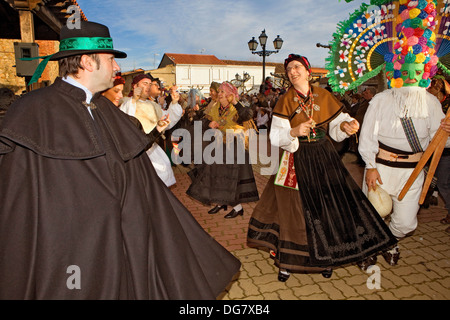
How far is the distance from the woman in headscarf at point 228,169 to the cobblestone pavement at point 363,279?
37.0 inches

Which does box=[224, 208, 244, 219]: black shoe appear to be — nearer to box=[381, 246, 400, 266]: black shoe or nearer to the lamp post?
box=[381, 246, 400, 266]: black shoe

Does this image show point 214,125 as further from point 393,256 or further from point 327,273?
point 393,256

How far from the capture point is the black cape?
5.45 ft

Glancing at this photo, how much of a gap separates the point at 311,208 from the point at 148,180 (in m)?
1.88

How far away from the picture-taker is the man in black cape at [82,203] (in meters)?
1.66

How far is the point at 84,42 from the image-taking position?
1.93m

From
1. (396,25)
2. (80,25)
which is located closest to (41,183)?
(80,25)

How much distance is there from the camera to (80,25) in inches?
78.9

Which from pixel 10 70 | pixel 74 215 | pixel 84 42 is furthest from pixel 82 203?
pixel 10 70

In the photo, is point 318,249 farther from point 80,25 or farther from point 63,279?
point 80,25

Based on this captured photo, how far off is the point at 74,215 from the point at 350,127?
2.69 m

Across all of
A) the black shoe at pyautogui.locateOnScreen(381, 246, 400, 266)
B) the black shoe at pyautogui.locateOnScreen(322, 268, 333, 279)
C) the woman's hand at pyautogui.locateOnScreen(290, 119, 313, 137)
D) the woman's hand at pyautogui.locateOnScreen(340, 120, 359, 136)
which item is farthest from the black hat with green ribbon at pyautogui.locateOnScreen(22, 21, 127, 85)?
the black shoe at pyautogui.locateOnScreen(381, 246, 400, 266)

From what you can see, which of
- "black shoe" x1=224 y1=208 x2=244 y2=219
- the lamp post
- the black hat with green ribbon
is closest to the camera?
the black hat with green ribbon

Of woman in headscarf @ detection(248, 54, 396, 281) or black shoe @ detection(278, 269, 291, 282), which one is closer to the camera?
woman in headscarf @ detection(248, 54, 396, 281)
